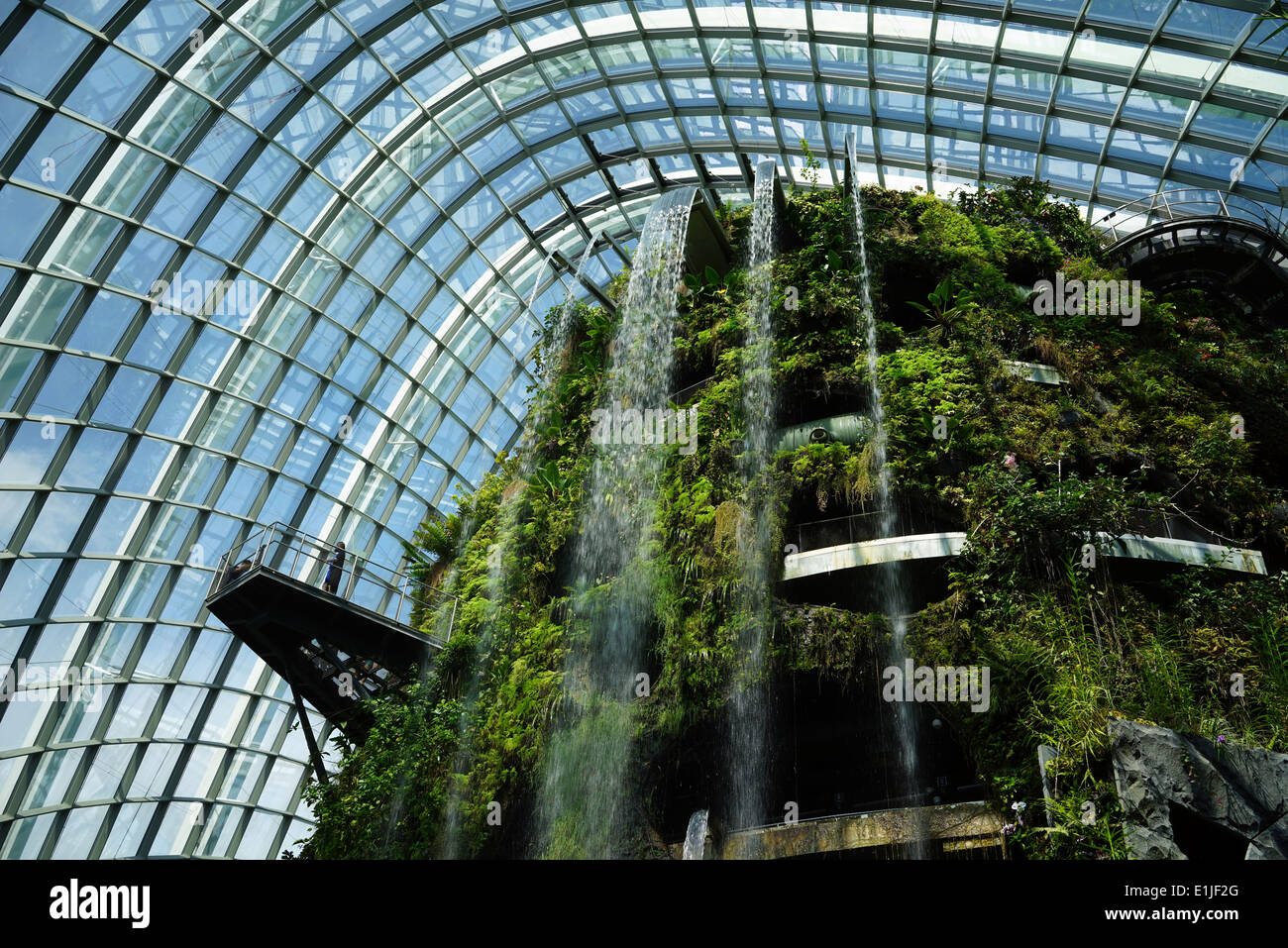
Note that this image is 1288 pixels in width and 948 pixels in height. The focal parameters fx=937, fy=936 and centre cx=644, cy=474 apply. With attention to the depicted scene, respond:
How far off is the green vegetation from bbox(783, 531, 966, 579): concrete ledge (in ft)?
1.40

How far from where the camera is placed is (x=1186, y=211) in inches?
853

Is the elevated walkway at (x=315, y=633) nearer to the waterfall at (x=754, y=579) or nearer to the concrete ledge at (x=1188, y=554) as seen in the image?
the waterfall at (x=754, y=579)

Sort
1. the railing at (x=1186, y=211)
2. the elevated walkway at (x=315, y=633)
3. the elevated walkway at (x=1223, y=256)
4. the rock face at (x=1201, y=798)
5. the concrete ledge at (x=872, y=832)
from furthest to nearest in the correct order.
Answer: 1. the railing at (x=1186, y=211)
2. the elevated walkway at (x=1223, y=256)
3. the elevated walkway at (x=315, y=633)
4. the concrete ledge at (x=872, y=832)
5. the rock face at (x=1201, y=798)

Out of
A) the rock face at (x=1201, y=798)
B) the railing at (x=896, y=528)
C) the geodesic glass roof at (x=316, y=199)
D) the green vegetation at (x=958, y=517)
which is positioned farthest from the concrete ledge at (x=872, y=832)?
the geodesic glass roof at (x=316, y=199)

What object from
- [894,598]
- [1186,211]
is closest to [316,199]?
[894,598]

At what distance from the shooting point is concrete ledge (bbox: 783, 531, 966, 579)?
1390 cm

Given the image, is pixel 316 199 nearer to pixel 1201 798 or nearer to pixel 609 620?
pixel 609 620

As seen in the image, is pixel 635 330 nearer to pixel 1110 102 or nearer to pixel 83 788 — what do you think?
pixel 1110 102

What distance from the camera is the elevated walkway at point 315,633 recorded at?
16.9 meters

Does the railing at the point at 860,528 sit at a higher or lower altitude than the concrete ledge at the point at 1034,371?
lower

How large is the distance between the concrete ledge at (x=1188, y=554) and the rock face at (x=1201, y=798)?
5.15 meters

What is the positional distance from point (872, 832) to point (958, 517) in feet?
16.9

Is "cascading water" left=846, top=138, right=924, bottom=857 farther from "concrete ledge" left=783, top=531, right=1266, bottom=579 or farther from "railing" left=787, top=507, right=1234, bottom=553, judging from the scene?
"concrete ledge" left=783, top=531, right=1266, bottom=579

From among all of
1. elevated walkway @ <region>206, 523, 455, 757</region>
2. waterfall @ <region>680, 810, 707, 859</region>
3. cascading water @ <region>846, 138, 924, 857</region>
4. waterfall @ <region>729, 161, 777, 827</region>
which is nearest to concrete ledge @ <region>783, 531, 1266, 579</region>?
cascading water @ <region>846, 138, 924, 857</region>
